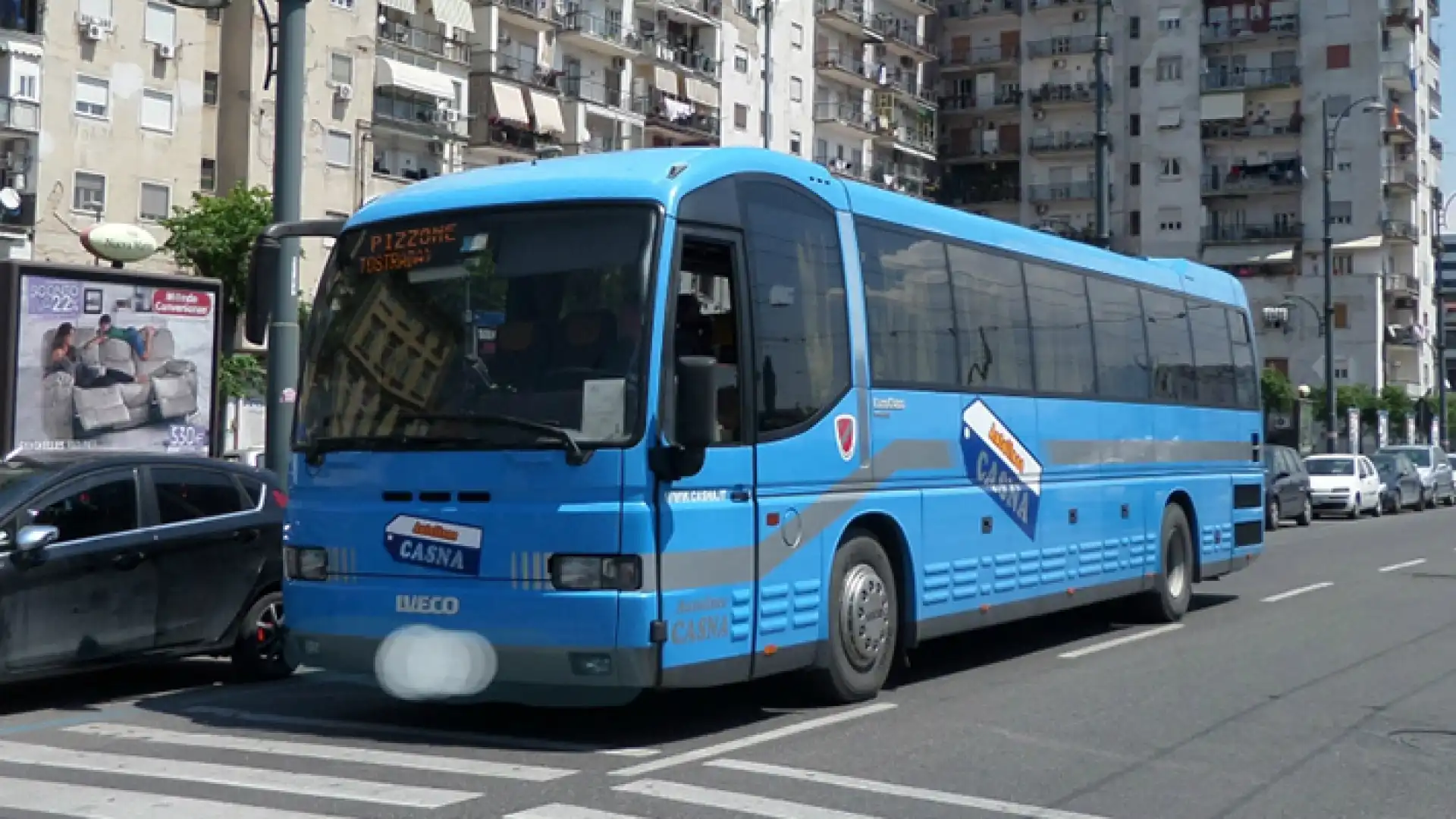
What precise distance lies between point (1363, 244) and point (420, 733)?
8241cm

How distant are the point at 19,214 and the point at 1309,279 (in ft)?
205

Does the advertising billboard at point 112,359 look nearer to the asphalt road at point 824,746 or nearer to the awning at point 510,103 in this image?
the asphalt road at point 824,746

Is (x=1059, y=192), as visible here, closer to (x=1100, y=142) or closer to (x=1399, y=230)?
(x=1399, y=230)

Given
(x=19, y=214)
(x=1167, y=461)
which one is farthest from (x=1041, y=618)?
(x=19, y=214)

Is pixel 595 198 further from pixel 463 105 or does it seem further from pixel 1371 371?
pixel 1371 371

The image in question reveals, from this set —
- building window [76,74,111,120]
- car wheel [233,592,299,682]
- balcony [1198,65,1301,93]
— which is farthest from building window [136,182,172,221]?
balcony [1198,65,1301,93]

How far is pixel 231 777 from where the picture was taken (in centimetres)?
818

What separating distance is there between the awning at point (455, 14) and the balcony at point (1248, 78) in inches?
1760

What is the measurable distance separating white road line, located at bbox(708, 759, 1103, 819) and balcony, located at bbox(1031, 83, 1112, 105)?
83.5 m

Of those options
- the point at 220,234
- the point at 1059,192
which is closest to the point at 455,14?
the point at 220,234

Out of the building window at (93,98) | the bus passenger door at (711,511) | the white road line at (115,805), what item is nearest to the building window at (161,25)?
the building window at (93,98)

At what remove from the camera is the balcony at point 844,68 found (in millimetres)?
77875

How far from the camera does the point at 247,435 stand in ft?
156

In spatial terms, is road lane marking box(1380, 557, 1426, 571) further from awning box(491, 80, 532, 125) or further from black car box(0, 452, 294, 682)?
awning box(491, 80, 532, 125)
